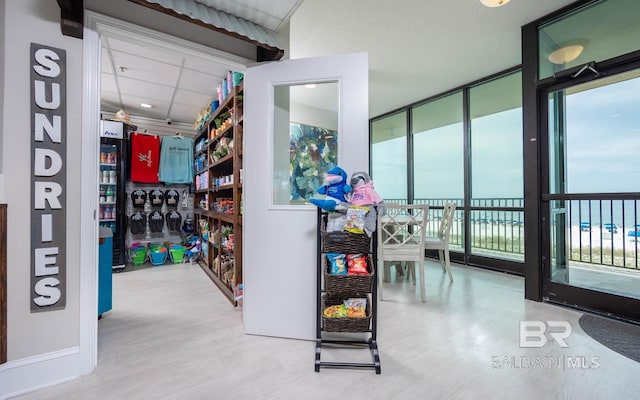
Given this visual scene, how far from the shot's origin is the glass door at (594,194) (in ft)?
7.72

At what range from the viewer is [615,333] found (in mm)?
2020

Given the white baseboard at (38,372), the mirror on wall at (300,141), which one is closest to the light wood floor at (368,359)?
the white baseboard at (38,372)

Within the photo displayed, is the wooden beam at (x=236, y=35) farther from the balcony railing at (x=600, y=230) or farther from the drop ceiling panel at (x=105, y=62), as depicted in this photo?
the balcony railing at (x=600, y=230)

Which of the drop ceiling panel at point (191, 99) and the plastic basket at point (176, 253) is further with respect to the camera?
the plastic basket at point (176, 253)

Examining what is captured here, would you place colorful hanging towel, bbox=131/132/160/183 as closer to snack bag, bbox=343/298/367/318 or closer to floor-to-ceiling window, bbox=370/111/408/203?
snack bag, bbox=343/298/367/318

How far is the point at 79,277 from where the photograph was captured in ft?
5.23

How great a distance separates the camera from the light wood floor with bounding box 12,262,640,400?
1.43 meters

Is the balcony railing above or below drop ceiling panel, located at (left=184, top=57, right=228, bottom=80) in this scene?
below

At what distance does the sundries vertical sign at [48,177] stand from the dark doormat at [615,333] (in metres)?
3.53

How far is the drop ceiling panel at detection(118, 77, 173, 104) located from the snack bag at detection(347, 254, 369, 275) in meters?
3.56

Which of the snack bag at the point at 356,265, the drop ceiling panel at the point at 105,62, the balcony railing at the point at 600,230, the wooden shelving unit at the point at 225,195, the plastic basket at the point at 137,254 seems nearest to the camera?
the snack bag at the point at 356,265

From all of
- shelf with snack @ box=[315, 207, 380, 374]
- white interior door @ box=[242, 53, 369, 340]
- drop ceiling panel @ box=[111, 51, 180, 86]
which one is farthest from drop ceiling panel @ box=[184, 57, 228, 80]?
shelf with snack @ box=[315, 207, 380, 374]

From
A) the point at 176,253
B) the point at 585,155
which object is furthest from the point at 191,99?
the point at 585,155

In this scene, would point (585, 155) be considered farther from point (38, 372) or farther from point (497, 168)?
point (38, 372)
